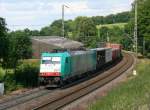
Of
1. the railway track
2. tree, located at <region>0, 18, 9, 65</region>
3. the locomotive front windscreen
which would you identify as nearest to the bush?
tree, located at <region>0, 18, 9, 65</region>

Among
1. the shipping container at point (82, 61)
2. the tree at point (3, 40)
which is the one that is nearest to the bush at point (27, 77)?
the tree at point (3, 40)

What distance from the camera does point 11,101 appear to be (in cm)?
3183

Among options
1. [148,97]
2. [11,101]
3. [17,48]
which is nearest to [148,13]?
[17,48]

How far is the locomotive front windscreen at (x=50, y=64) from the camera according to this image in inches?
1590

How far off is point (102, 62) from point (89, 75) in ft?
37.4

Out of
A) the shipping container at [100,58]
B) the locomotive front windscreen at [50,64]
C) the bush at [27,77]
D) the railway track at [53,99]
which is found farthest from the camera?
the shipping container at [100,58]

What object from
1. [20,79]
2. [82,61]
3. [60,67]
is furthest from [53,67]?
[82,61]

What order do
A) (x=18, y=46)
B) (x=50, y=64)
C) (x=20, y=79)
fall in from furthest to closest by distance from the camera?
(x=18, y=46)
(x=20, y=79)
(x=50, y=64)

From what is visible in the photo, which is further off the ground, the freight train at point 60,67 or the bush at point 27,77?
the freight train at point 60,67

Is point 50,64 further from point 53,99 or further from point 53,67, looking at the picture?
point 53,99

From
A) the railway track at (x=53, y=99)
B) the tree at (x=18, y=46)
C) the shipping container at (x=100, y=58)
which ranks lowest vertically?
the railway track at (x=53, y=99)

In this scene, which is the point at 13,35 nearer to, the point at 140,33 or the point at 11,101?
the point at 11,101

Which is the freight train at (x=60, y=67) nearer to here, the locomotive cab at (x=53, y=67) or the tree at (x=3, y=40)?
the locomotive cab at (x=53, y=67)

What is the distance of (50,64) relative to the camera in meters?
40.6
